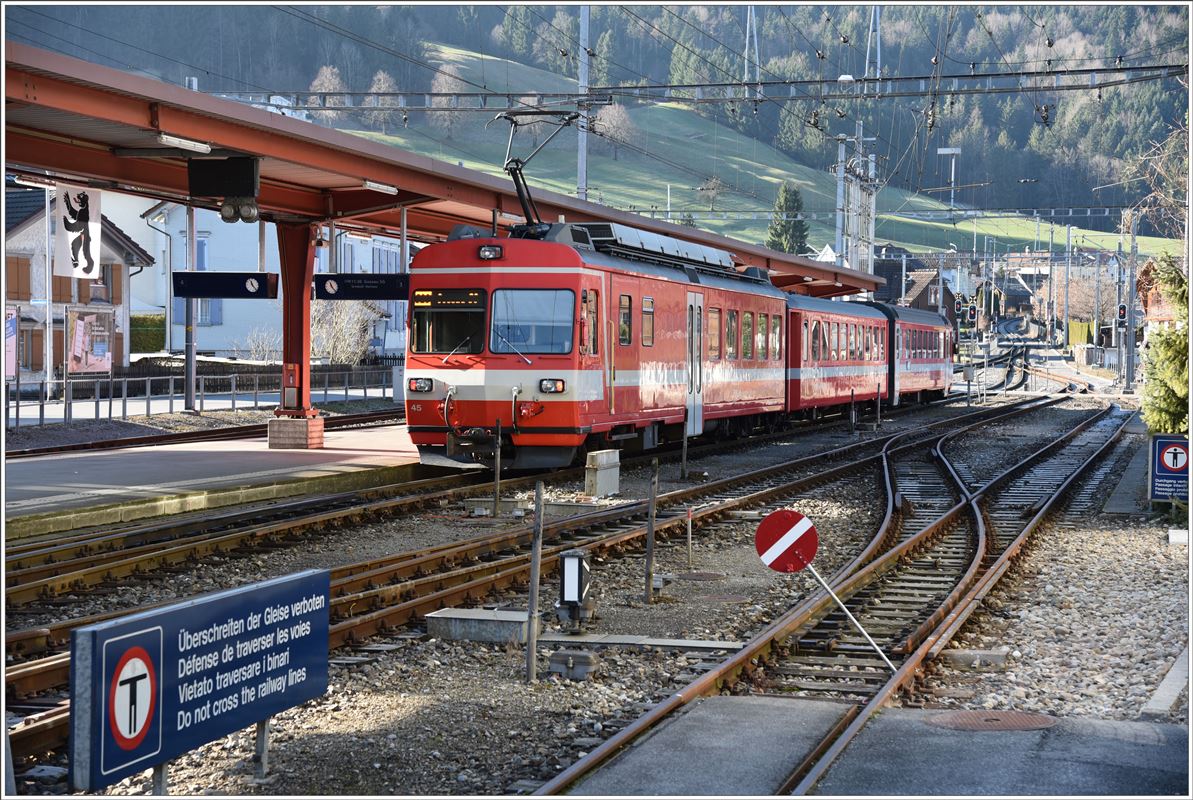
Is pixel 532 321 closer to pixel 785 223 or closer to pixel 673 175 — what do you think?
pixel 785 223

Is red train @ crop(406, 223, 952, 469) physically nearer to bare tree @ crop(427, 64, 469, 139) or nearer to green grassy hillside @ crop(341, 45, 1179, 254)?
bare tree @ crop(427, 64, 469, 139)

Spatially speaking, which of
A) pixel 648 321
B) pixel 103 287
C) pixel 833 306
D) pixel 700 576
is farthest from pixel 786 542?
pixel 103 287

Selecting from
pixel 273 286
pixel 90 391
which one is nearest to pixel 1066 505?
pixel 273 286

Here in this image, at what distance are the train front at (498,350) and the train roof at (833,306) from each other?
13140 mm

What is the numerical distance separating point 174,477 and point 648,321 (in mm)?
7358

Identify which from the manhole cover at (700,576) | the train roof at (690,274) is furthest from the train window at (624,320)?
the manhole cover at (700,576)

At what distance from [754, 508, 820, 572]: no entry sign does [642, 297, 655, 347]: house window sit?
12.0 m

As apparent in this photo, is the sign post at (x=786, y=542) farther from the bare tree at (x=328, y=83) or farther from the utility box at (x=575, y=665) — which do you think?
the bare tree at (x=328, y=83)

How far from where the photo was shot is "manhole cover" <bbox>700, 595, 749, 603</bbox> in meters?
12.1

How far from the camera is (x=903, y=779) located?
6.80m

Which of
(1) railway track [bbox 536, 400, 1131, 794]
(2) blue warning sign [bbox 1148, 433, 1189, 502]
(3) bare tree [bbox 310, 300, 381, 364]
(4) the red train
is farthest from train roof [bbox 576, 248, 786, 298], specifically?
(3) bare tree [bbox 310, 300, 381, 364]

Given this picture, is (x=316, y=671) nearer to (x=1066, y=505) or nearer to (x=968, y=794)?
(x=968, y=794)

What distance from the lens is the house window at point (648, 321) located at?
22328 mm

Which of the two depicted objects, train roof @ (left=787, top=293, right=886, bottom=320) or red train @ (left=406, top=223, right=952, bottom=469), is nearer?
red train @ (left=406, top=223, right=952, bottom=469)
